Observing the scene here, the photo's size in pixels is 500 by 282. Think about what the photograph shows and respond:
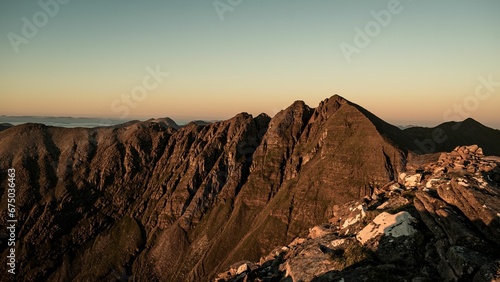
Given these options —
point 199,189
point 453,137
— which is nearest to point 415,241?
point 199,189

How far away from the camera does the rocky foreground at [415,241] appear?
725 inches

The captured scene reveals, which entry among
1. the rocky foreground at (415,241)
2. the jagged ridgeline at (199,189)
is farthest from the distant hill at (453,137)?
the rocky foreground at (415,241)

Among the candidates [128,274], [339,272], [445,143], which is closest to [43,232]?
[128,274]

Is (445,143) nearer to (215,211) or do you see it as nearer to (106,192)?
(215,211)

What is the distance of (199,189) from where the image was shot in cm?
16788

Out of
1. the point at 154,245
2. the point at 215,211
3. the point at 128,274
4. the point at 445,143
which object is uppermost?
the point at 445,143

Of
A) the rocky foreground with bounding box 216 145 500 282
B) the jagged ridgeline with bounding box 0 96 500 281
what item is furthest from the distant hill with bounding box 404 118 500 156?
the rocky foreground with bounding box 216 145 500 282

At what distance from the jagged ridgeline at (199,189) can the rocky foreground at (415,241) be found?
9355cm

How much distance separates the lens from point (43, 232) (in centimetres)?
16625

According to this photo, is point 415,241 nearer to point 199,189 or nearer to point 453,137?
point 199,189

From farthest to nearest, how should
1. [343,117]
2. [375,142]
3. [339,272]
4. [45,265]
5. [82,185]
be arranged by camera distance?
[82,185], [45,265], [343,117], [375,142], [339,272]

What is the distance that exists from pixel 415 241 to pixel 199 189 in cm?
15210

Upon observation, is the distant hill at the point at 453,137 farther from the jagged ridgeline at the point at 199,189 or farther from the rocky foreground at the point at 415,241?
the rocky foreground at the point at 415,241

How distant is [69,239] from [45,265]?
50.0 ft
